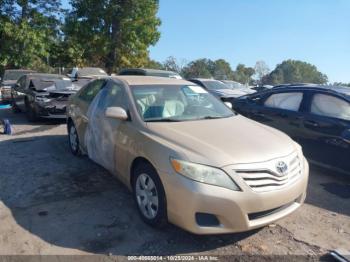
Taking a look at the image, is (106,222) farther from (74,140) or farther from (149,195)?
(74,140)

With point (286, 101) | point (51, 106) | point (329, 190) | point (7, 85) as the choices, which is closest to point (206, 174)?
point (329, 190)

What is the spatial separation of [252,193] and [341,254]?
3.59 ft

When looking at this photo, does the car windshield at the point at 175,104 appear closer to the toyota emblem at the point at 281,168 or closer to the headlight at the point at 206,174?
the headlight at the point at 206,174

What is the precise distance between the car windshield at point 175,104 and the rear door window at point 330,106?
1736 mm

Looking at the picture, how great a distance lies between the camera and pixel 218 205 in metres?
2.95

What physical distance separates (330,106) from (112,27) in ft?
90.3

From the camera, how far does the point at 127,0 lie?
2912cm

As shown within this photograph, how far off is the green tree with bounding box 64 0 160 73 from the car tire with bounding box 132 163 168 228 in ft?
90.8

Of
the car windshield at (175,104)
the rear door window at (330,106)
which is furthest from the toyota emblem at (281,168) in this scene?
the rear door window at (330,106)

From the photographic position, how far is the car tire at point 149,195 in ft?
10.8

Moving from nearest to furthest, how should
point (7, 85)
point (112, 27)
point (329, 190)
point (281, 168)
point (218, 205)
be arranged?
point (218, 205)
point (281, 168)
point (329, 190)
point (7, 85)
point (112, 27)

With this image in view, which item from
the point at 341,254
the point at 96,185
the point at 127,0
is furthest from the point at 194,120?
the point at 127,0

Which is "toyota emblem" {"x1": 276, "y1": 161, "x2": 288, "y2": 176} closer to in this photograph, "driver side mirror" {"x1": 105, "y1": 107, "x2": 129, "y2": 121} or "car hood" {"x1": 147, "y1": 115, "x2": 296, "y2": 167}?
"car hood" {"x1": 147, "y1": 115, "x2": 296, "y2": 167}

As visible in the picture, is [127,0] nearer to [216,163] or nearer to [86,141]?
[86,141]
